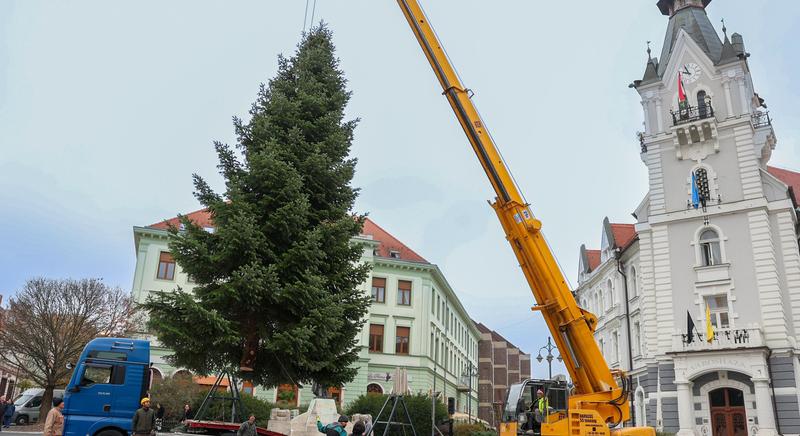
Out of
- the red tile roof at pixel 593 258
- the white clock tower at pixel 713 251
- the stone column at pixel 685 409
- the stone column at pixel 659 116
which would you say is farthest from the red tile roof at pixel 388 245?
the stone column at pixel 685 409

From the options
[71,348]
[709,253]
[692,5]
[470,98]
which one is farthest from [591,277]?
[71,348]

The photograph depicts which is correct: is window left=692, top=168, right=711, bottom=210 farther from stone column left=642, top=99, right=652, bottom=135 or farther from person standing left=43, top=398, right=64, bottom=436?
person standing left=43, top=398, right=64, bottom=436

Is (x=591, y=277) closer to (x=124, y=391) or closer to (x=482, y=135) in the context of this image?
(x=482, y=135)

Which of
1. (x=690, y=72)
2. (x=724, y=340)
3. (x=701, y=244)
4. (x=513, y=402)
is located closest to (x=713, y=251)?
(x=701, y=244)

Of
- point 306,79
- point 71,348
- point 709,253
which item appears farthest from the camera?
point 71,348

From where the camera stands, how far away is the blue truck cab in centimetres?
1441

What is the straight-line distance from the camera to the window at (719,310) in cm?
2766

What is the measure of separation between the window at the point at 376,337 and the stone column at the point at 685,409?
2456 centimetres

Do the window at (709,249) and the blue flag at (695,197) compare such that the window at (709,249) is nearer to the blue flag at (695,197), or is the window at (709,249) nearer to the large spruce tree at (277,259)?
the blue flag at (695,197)

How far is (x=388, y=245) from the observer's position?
52.2 m

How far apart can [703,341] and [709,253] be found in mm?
4363

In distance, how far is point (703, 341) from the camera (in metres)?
26.9

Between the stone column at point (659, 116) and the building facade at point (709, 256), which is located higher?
the stone column at point (659, 116)

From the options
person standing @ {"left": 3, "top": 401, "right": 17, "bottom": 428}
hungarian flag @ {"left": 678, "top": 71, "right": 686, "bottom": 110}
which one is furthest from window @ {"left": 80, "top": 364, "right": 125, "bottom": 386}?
hungarian flag @ {"left": 678, "top": 71, "right": 686, "bottom": 110}
